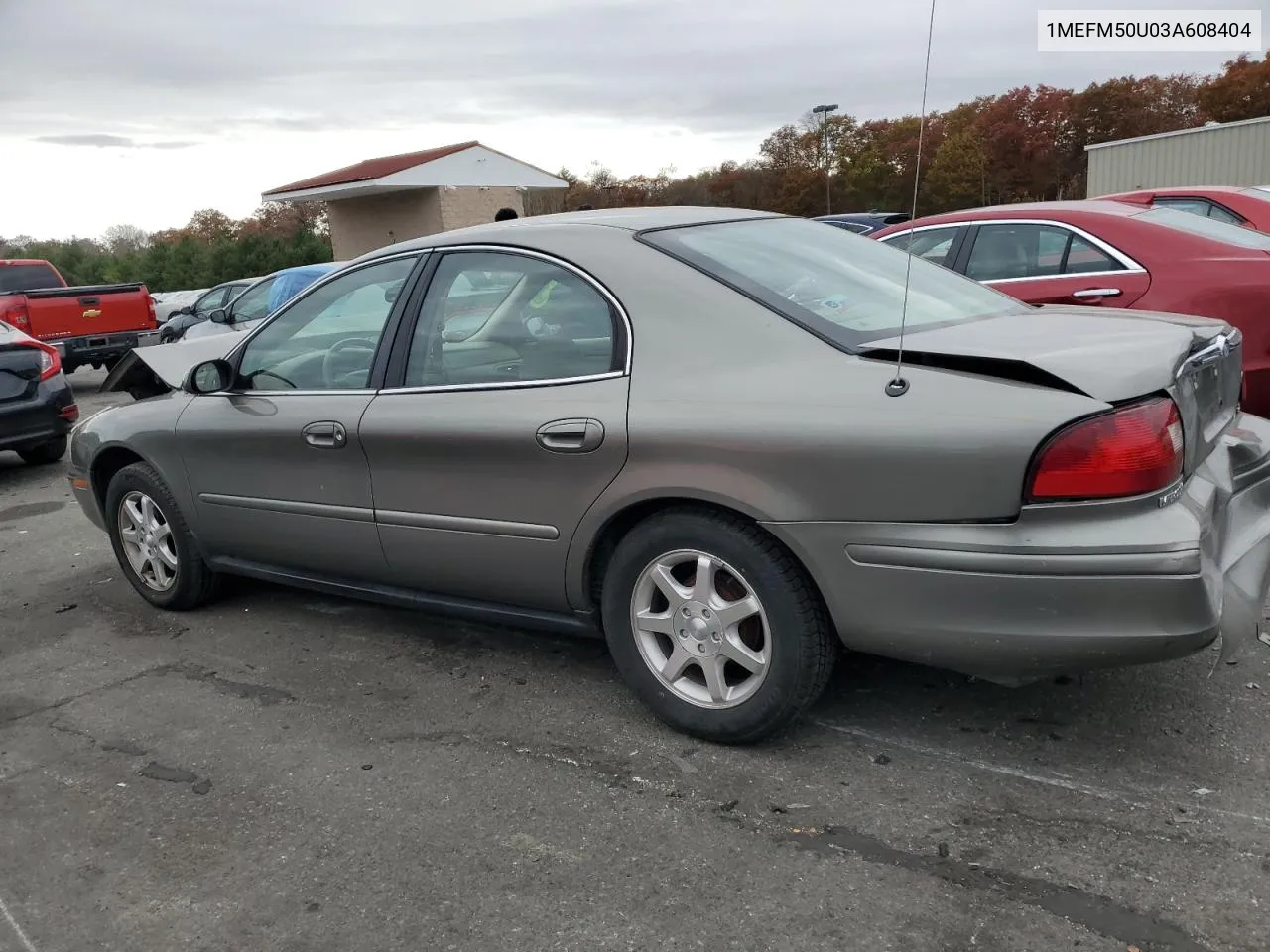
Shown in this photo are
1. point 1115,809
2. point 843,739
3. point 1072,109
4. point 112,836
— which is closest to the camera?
point 1115,809

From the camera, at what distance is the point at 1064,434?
2531 millimetres

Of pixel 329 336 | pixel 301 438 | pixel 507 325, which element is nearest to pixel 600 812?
pixel 507 325

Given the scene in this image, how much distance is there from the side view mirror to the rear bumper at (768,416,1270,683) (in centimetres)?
249

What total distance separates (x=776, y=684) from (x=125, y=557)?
11.1 ft

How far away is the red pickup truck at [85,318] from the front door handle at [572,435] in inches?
464

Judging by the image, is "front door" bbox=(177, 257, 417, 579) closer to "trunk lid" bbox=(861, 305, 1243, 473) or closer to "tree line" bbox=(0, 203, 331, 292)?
"trunk lid" bbox=(861, 305, 1243, 473)

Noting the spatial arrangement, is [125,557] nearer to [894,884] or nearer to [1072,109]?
[894,884]

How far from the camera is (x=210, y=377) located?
4.36m

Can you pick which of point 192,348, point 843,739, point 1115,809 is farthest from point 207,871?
point 192,348

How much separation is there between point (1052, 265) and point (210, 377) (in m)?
4.58

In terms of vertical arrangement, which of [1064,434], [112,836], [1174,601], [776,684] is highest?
[1064,434]

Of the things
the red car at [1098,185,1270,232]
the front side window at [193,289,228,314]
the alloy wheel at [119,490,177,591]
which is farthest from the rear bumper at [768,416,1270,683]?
the front side window at [193,289,228,314]

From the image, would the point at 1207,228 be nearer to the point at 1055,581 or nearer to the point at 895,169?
the point at 1055,581

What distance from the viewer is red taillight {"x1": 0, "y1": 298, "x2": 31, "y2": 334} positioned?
13.3 m
